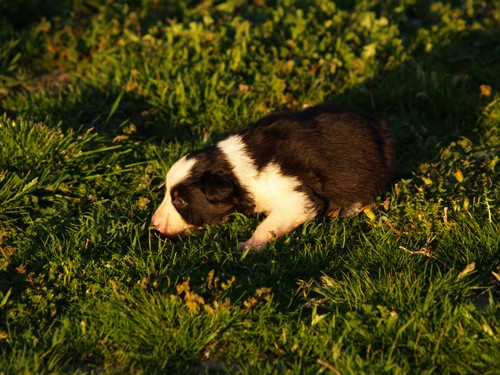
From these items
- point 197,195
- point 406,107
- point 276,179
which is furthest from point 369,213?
point 406,107

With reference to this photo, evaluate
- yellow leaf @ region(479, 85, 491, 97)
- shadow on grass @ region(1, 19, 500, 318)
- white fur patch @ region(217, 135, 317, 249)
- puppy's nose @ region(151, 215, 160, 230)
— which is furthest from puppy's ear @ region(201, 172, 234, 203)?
yellow leaf @ region(479, 85, 491, 97)

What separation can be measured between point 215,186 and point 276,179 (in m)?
0.46

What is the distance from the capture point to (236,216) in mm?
5129

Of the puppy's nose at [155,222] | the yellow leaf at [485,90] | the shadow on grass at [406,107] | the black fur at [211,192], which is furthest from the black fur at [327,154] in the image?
the yellow leaf at [485,90]

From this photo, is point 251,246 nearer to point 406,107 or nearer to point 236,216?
point 236,216

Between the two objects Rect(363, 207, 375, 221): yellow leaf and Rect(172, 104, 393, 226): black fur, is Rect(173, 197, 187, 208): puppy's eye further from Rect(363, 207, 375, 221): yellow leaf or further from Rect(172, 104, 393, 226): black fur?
Rect(363, 207, 375, 221): yellow leaf

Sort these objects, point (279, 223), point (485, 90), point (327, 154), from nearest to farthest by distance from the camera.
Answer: point (279, 223) → point (327, 154) → point (485, 90)

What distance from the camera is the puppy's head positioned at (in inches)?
193

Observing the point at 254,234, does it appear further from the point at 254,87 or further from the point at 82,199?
the point at 254,87

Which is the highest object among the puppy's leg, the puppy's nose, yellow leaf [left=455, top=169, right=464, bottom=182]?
the puppy's nose

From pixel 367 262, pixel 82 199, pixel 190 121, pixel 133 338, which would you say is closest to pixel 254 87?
pixel 190 121

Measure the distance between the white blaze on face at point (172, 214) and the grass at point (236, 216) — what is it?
0.11 metres

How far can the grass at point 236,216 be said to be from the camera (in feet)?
12.3

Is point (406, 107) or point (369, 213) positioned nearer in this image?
point (369, 213)
